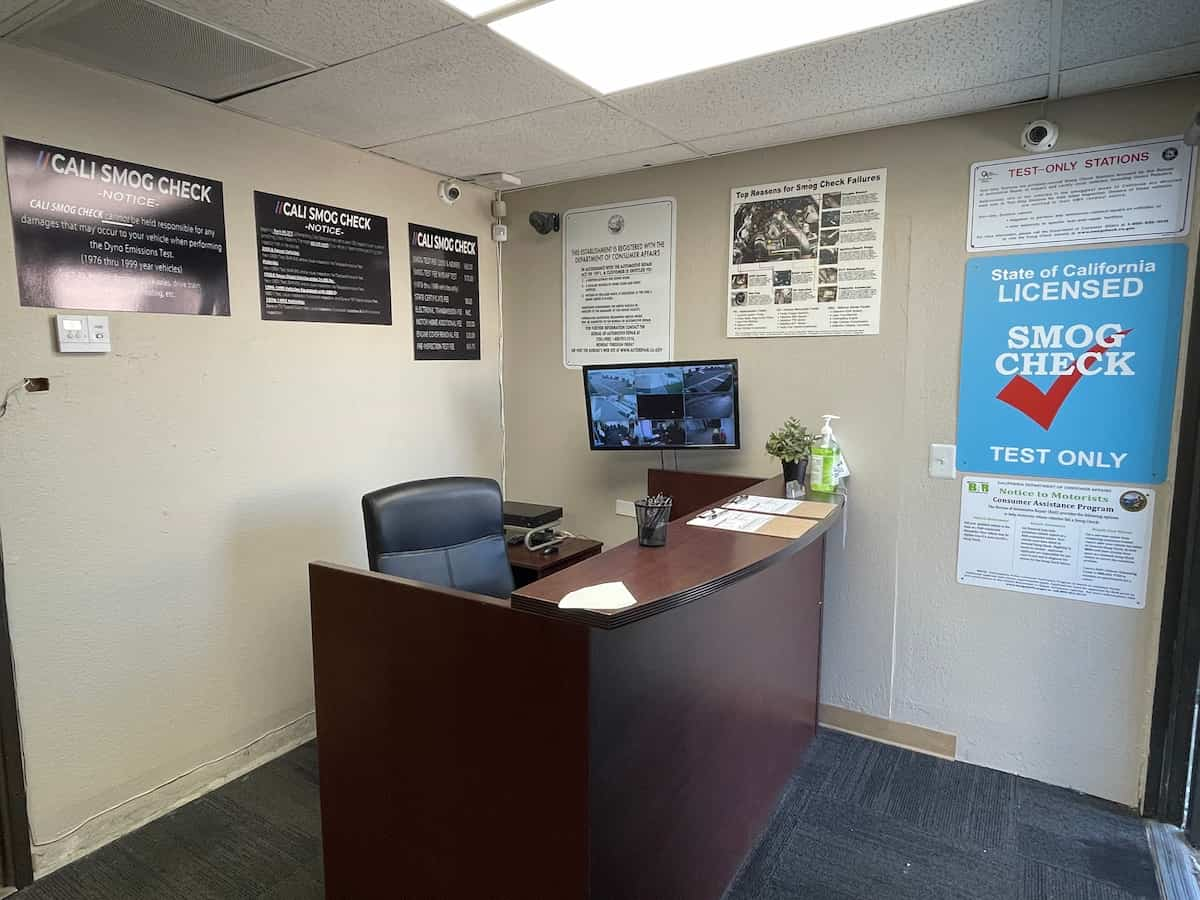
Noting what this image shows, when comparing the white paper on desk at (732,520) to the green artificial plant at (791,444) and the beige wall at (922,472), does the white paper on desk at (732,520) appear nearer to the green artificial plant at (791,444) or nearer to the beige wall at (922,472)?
the green artificial plant at (791,444)

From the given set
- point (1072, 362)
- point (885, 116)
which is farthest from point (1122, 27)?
point (1072, 362)

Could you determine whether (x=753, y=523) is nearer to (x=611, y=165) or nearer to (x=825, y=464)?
(x=825, y=464)

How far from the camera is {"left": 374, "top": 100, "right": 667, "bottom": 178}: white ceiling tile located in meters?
2.46

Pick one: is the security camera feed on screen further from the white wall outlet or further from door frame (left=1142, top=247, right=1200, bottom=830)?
door frame (left=1142, top=247, right=1200, bottom=830)

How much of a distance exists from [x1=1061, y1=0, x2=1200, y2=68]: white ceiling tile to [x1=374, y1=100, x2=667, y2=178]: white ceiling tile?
4.25ft

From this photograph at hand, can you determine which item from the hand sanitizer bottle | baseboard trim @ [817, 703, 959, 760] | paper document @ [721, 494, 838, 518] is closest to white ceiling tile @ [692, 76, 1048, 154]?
the hand sanitizer bottle

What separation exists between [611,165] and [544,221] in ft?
1.47

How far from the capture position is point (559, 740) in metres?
1.37

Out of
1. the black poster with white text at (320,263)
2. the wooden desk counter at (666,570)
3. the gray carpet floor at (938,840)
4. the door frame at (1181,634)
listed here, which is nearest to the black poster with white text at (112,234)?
the black poster with white text at (320,263)

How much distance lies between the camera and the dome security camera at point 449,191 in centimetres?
321

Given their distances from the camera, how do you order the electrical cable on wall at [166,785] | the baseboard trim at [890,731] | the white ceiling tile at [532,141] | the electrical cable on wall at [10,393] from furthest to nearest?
the baseboard trim at [890,731] < the white ceiling tile at [532,141] < the electrical cable on wall at [166,785] < the electrical cable on wall at [10,393]

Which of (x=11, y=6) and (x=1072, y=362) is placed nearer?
(x=11, y=6)

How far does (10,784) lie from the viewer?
1995 mm

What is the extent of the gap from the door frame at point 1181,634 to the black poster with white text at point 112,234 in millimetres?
3177
